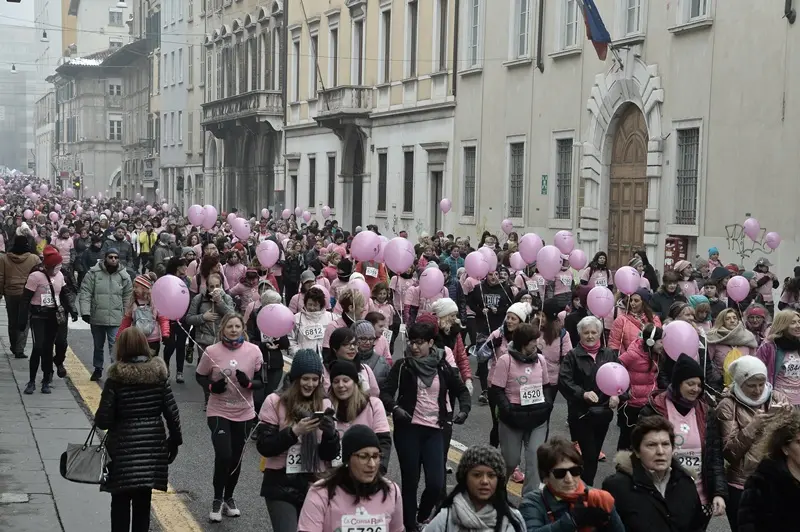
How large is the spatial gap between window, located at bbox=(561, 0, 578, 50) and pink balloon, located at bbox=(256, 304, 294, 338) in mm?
18002

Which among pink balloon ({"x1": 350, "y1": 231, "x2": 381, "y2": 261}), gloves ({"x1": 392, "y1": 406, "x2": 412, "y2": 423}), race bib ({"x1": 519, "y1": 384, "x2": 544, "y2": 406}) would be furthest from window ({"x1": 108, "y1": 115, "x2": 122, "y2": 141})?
gloves ({"x1": 392, "y1": 406, "x2": 412, "y2": 423})

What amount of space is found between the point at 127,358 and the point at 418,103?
1114 inches

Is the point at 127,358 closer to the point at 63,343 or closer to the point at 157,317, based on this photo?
the point at 157,317

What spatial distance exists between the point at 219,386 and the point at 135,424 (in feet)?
5.04

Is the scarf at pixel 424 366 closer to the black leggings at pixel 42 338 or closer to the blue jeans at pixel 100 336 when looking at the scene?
the black leggings at pixel 42 338

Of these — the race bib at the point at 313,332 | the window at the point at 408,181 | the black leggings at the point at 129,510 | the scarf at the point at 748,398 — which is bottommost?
the black leggings at the point at 129,510

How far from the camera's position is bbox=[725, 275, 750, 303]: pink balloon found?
15719 millimetres

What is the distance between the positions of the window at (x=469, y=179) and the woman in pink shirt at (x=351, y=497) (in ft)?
87.4

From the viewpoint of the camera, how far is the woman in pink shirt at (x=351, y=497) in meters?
5.64

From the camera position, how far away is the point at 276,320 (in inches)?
396

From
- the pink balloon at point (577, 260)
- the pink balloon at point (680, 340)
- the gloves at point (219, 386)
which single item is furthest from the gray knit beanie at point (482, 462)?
the pink balloon at point (577, 260)

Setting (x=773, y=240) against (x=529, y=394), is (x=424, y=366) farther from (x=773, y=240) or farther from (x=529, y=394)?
(x=773, y=240)

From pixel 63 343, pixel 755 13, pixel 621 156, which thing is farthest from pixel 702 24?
pixel 63 343

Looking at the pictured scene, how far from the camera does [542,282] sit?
17438mm
